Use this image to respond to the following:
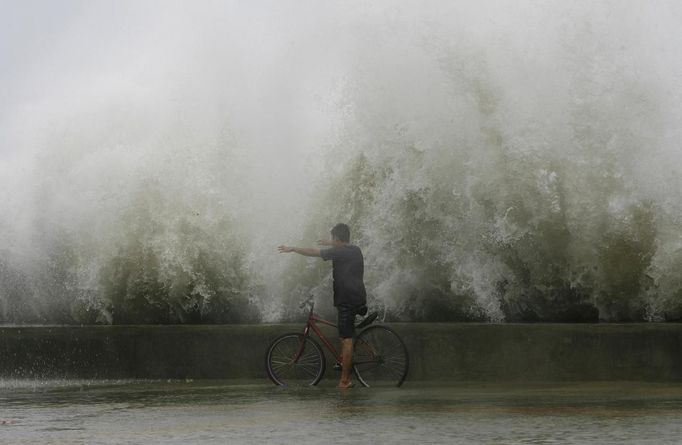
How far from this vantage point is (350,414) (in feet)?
28.5

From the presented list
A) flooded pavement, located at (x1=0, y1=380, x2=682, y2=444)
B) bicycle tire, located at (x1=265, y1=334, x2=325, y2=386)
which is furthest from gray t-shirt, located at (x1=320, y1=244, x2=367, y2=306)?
flooded pavement, located at (x1=0, y1=380, x2=682, y2=444)

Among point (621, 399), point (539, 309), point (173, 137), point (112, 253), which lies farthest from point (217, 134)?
point (621, 399)

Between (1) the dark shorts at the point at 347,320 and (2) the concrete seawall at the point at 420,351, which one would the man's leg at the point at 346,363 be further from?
(2) the concrete seawall at the point at 420,351

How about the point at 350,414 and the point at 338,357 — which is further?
the point at 338,357

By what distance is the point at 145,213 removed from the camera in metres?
15.6

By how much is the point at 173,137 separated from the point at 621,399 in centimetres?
852

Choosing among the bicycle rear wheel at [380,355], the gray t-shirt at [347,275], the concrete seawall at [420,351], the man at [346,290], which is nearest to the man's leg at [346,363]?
the man at [346,290]

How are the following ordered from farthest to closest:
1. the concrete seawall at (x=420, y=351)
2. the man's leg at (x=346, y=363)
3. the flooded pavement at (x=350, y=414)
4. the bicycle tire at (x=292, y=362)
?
the bicycle tire at (x=292, y=362), the man's leg at (x=346, y=363), the concrete seawall at (x=420, y=351), the flooded pavement at (x=350, y=414)

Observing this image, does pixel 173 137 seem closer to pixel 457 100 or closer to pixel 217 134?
pixel 217 134

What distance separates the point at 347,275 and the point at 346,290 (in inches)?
5.8

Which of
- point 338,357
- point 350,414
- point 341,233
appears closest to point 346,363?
point 338,357

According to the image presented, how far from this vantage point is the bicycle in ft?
37.8

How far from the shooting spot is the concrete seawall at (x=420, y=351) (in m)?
11.2

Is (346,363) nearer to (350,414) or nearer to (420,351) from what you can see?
(420,351)
